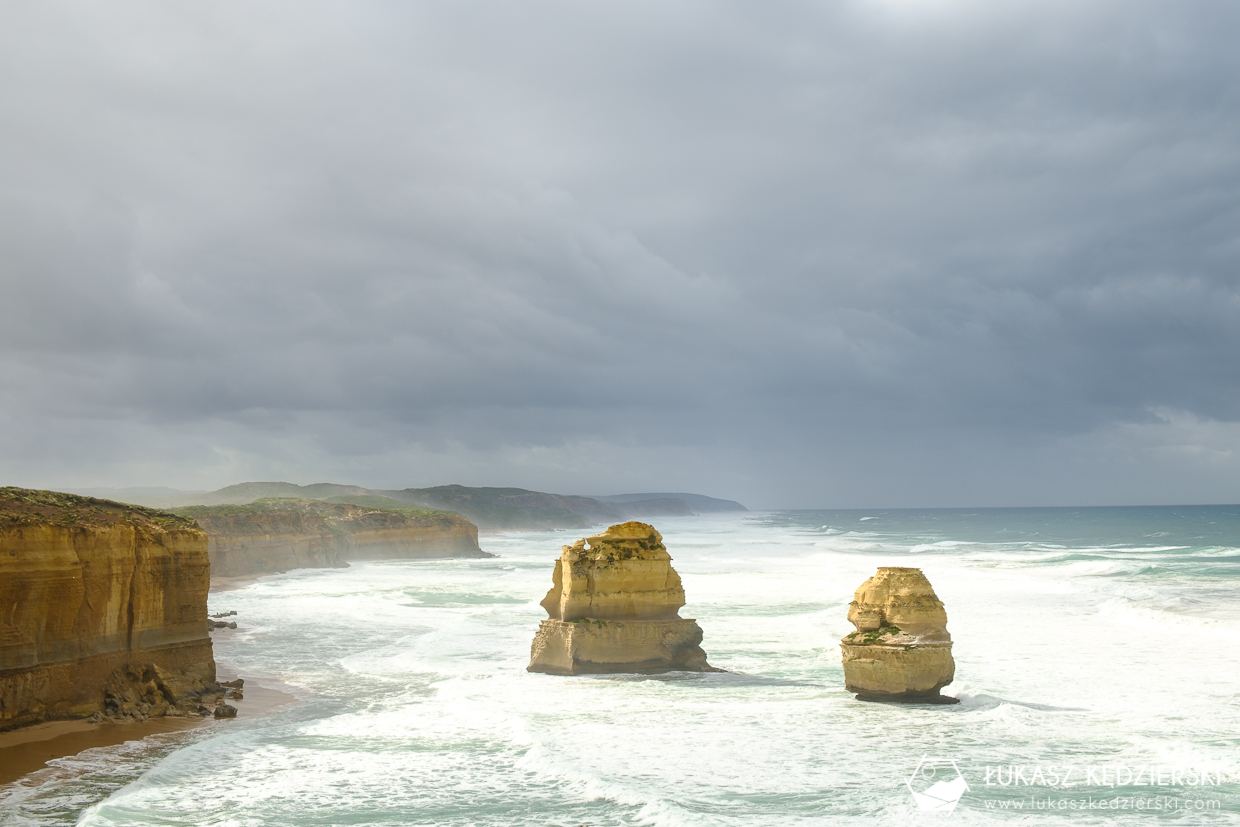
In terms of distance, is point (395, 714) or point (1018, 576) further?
point (1018, 576)

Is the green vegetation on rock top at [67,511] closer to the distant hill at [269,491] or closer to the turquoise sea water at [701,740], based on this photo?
the turquoise sea water at [701,740]

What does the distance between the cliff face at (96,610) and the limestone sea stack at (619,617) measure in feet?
23.4

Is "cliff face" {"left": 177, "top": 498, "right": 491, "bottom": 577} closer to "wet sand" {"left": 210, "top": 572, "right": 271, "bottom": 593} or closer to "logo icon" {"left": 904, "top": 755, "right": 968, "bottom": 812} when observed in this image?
"wet sand" {"left": 210, "top": 572, "right": 271, "bottom": 593}

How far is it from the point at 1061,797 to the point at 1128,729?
4355 millimetres

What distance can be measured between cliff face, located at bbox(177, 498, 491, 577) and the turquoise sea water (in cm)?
2852

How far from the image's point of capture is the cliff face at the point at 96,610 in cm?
1514

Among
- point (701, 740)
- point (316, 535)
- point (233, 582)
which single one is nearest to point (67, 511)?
point (701, 740)

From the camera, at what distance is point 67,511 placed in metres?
16.8

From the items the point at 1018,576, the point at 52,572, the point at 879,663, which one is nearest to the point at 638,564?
the point at 879,663

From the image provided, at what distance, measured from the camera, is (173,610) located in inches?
714

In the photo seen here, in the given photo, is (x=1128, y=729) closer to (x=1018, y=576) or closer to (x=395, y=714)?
(x=395, y=714)

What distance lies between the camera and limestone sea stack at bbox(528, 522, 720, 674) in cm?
2003

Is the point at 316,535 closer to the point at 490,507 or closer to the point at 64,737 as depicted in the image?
the point at 64,737

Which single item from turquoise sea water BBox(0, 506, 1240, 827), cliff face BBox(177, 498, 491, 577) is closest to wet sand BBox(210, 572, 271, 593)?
cliff face BBox(177, 498, 491, 577)
